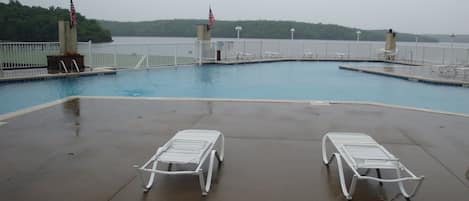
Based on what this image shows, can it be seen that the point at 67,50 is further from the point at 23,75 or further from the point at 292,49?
the point at 292,49

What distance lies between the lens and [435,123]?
17.0ft

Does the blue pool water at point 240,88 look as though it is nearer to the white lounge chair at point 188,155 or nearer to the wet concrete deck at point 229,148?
the wet concrete deck at point 229,148

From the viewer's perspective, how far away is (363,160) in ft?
9.41

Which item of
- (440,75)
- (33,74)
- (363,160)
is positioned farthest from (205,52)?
(363,160)

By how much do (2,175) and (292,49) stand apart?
17783 millimetres

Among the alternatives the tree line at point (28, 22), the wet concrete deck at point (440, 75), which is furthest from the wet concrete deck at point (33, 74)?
the wet concrete deck at point (440, 75)

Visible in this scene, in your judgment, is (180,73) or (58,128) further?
(180,73)

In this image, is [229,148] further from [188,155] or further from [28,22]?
[28,22]

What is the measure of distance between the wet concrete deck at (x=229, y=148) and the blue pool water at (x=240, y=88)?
2.68 meters

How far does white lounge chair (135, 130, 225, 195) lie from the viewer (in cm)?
274

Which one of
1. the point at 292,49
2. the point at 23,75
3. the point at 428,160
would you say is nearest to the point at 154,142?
the point at 428,160

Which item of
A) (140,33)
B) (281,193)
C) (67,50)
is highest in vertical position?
(140,33)

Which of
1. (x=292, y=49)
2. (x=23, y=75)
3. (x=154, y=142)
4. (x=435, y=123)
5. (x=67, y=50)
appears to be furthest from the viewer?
(x=292, y=49)

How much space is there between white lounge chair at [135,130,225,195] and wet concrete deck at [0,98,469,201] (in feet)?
0.34
